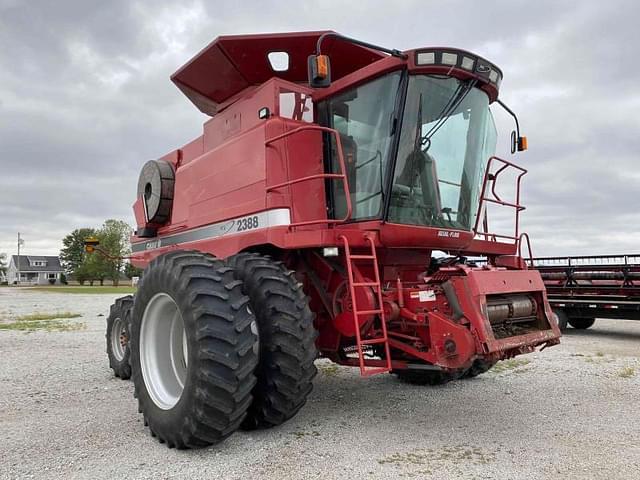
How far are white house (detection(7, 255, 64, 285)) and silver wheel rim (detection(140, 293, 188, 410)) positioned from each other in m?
99.7

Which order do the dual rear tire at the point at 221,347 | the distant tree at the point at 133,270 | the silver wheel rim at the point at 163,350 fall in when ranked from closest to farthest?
the dual rear tire at the point at 221,347 < the silver wheel rim at the point at 163,350 < the distant tree at the point at 133,270

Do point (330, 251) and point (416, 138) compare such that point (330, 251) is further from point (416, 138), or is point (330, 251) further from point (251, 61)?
point (251, 61)

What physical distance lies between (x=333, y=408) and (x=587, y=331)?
10264 millimetres

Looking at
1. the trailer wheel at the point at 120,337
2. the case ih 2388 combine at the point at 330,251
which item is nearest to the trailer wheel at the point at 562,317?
the case ih 2388 combine at the point at 330,251

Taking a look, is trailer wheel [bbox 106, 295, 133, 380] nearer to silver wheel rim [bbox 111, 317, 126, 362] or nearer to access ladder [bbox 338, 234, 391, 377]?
silver wheel rim [bbox 111, 317, 126, 362]

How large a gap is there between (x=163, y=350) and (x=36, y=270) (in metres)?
105

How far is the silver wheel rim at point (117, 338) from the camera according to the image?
7184mm

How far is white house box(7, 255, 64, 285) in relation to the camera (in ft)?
314

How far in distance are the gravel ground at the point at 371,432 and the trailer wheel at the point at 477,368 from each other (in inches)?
5.5

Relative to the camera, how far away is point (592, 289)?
11883 mm

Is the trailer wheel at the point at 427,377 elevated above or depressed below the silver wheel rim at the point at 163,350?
below

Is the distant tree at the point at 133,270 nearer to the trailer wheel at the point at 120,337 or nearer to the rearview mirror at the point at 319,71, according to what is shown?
the trailer wheel at the point at 120,337

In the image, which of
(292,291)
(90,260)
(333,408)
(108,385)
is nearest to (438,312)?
(292,291)

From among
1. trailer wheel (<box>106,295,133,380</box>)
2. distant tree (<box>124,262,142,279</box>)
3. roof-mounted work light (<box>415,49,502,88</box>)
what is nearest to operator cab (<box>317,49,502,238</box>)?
roof-mounted work light (<box>415,49,502,88</box>)
